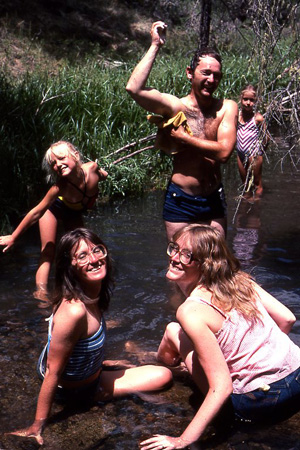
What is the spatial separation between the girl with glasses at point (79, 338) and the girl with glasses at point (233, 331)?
1.46 feet

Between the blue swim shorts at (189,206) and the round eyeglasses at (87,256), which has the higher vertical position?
the round eyeglasses at (87,256)

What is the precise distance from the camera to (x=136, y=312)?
5168 mm

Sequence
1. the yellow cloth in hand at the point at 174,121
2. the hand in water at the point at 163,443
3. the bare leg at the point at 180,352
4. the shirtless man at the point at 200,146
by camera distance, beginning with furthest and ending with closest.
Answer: the shirtless man at the point at 200,146
the yellow cloth in hand at the point at 174,121
the bare leg at the point at 180,352
the hand in water at the point at 163,443

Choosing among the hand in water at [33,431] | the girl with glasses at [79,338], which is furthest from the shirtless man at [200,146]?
the hand in water at [33,431]

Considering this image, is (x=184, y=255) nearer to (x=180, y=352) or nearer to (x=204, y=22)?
(x=180, y=352)

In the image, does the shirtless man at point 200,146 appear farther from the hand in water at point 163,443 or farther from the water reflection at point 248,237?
the hand in water at point 163,443

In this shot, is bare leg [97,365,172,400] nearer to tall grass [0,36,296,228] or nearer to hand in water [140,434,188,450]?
hand in water [140,434,188,450]

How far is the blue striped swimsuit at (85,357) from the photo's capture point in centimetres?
350

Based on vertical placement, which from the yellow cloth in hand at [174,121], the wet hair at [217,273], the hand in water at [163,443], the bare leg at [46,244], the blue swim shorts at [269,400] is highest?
the yellow cloth in hand at [174,121]

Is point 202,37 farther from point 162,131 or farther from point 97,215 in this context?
point 162,131

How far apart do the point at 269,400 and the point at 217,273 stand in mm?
687

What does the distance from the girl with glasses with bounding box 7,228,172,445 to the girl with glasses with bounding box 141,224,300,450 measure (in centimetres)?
45

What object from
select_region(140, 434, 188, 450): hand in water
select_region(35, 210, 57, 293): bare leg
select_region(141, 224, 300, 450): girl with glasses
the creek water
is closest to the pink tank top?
select_region(141, 224, 300, 450): girl with glasses

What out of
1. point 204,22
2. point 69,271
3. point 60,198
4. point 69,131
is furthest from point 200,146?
point 204,22
